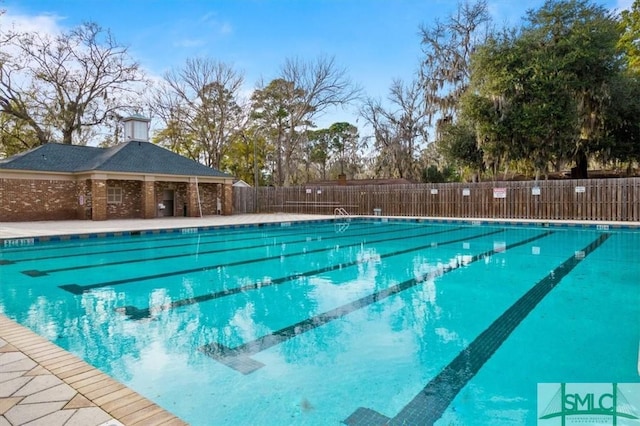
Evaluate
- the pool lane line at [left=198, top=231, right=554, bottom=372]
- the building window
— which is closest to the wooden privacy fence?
the building window

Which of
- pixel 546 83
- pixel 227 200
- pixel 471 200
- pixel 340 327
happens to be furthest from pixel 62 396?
pixel 227 200

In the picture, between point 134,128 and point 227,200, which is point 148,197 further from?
point 134,128

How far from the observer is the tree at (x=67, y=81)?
21375mm

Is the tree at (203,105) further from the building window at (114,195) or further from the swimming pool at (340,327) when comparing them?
the swimming pool at (340,327)

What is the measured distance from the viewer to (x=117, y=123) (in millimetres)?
25359

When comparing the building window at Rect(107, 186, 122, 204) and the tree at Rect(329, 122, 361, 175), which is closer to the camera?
the building window at Rect(107, 186, 122, 204)

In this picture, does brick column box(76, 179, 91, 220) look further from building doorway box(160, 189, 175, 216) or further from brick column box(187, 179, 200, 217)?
brick column box(187, 179, 200, 217)

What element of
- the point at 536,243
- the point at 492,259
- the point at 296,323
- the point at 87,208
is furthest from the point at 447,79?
the point at 296,323

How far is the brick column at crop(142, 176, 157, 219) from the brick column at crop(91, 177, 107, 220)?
166cm

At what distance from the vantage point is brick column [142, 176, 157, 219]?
55.5ft

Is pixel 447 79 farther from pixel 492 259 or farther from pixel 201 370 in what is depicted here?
pixel 201 370

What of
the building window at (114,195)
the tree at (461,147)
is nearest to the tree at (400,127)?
the tree at (461,147)

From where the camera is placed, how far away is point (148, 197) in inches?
669

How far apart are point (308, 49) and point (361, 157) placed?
12.7 metres
